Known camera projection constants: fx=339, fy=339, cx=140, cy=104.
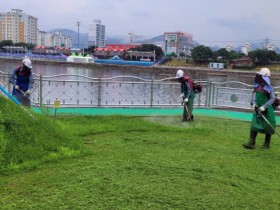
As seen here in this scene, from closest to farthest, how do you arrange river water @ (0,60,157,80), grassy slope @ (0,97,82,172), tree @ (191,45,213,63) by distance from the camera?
grassy slope @ (0,97,82,172) < river water @ (0,60,157,80) < tree @ (191,45,213,63)

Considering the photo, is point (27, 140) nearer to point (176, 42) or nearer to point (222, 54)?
point (222, 54)

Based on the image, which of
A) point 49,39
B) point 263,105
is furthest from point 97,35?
point 263,105

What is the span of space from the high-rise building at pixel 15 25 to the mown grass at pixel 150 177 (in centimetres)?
11947

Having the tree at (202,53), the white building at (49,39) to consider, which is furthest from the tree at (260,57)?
the white building at (49,39)

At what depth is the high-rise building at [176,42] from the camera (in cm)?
10256

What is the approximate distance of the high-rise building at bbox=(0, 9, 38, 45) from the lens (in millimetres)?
115188

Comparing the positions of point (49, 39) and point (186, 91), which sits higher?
point (49, 39)

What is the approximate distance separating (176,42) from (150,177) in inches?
4108

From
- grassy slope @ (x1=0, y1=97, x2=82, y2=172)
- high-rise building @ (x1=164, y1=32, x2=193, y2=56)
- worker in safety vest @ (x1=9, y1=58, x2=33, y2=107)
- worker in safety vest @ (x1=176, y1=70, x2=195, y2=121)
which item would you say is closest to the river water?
worker in safety vest @ (x1=176, y1=70, x2=195, y2=121)

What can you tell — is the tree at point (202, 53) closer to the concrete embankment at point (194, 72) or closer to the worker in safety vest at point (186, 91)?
the concrete embankment at point (194, 72)

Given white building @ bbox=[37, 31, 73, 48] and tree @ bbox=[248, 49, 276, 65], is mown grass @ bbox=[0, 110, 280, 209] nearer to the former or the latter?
tree @ bbox=[248, 49, 276, 65]

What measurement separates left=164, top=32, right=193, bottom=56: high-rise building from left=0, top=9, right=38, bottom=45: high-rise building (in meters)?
48.9

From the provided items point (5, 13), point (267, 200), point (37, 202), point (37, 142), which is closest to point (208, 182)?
point (267, 200)

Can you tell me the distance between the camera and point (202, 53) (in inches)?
2618
